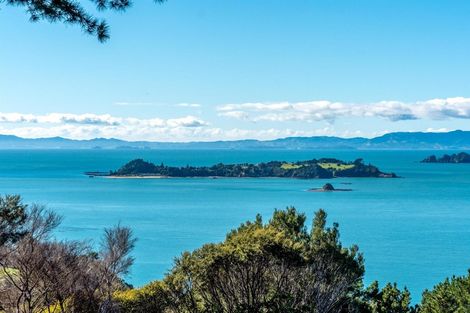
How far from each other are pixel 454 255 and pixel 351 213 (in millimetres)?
28180

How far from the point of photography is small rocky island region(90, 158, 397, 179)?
156m

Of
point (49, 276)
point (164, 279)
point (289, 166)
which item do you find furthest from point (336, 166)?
point (49, 276)

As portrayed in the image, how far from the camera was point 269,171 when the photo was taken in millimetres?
160000

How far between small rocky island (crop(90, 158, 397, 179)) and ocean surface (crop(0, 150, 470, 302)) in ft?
21.6

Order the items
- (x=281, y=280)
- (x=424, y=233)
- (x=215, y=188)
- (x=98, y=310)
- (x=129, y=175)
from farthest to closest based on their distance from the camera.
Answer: (x=129, y=175) < (x=215, y=188) < (x=424, y=233) < (x=281, y=280) < (x=98, y=310)

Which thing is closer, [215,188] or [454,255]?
[454,255]

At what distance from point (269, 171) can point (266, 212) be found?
2925 inches

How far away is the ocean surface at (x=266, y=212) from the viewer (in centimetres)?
5578

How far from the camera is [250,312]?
18.8 metres

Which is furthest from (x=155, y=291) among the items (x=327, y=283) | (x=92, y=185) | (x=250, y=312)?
(x=92, y=185)

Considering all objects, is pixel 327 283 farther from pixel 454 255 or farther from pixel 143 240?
pixel 143 240

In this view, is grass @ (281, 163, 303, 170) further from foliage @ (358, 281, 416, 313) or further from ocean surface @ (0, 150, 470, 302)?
foliage @ (358, 281, 416, 313)

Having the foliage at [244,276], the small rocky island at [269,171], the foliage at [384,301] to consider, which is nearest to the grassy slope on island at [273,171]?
the small rocky island at [269,171]

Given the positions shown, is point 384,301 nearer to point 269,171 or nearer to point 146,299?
point 146,299
